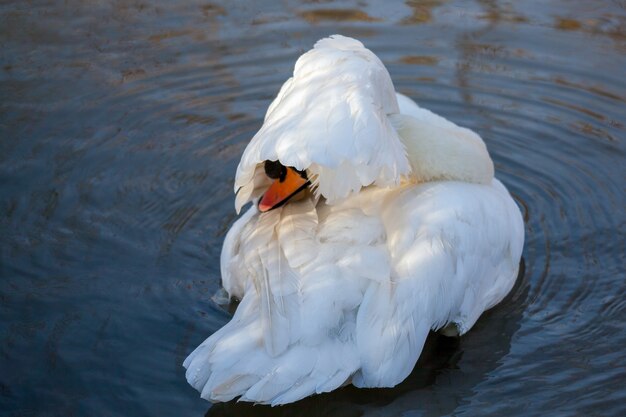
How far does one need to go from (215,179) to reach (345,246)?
225cm

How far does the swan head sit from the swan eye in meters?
0.02

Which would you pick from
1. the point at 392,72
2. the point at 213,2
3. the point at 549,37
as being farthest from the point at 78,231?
the point at 549,37

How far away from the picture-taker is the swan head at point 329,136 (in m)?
5.30

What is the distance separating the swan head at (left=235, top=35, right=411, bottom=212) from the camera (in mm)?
5297

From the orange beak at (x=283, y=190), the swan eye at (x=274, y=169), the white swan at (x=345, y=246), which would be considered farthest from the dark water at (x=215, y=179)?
the swan eye at (x=274, y=169)

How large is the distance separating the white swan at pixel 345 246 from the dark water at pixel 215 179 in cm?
37

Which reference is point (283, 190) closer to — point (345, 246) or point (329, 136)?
point (345, 246)

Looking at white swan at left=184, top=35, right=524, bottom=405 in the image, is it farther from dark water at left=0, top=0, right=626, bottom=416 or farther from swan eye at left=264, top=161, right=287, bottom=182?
dark water at left=0, top=0, right=626, bottom=416

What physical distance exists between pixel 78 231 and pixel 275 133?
203 cm

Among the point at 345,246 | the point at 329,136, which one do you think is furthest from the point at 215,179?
the point at 329,136

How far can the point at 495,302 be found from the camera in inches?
252

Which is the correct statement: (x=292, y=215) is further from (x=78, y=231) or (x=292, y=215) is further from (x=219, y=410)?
(x=78, y=231)

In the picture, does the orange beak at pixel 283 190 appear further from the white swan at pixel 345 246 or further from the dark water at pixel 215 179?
the dark water at pixel 215 179

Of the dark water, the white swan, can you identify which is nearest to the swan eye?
the white swan
